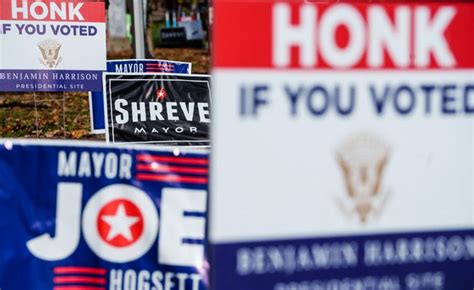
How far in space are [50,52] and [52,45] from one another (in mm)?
97

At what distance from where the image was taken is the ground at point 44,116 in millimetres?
11914

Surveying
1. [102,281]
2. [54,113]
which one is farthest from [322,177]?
[54,113]

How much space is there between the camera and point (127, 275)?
3.69 meters

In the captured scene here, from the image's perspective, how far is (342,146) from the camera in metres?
2.79

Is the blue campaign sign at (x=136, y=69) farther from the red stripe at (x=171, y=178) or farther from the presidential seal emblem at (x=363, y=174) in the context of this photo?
the presidential seal emblem at (x=363, y=174)

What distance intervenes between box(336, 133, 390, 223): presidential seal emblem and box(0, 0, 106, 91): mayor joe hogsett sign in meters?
7.41

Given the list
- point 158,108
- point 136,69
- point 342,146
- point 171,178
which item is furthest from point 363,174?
point 136,69

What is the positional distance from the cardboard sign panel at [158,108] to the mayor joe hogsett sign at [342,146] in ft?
15.6

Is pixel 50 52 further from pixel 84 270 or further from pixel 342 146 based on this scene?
pixel 342 146

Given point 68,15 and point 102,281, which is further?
point 68,15

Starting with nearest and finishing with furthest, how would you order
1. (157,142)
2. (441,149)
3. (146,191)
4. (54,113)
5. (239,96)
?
(239,96)
(441,149)
(146,191)
(157,142)
(54,113)

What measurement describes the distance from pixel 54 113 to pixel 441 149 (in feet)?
39.0

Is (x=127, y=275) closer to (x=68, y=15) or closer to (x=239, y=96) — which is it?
(x=239, y=96)

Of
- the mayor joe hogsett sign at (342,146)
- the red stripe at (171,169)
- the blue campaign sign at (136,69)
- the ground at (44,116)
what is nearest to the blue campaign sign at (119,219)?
the red stripe at (171,169)
